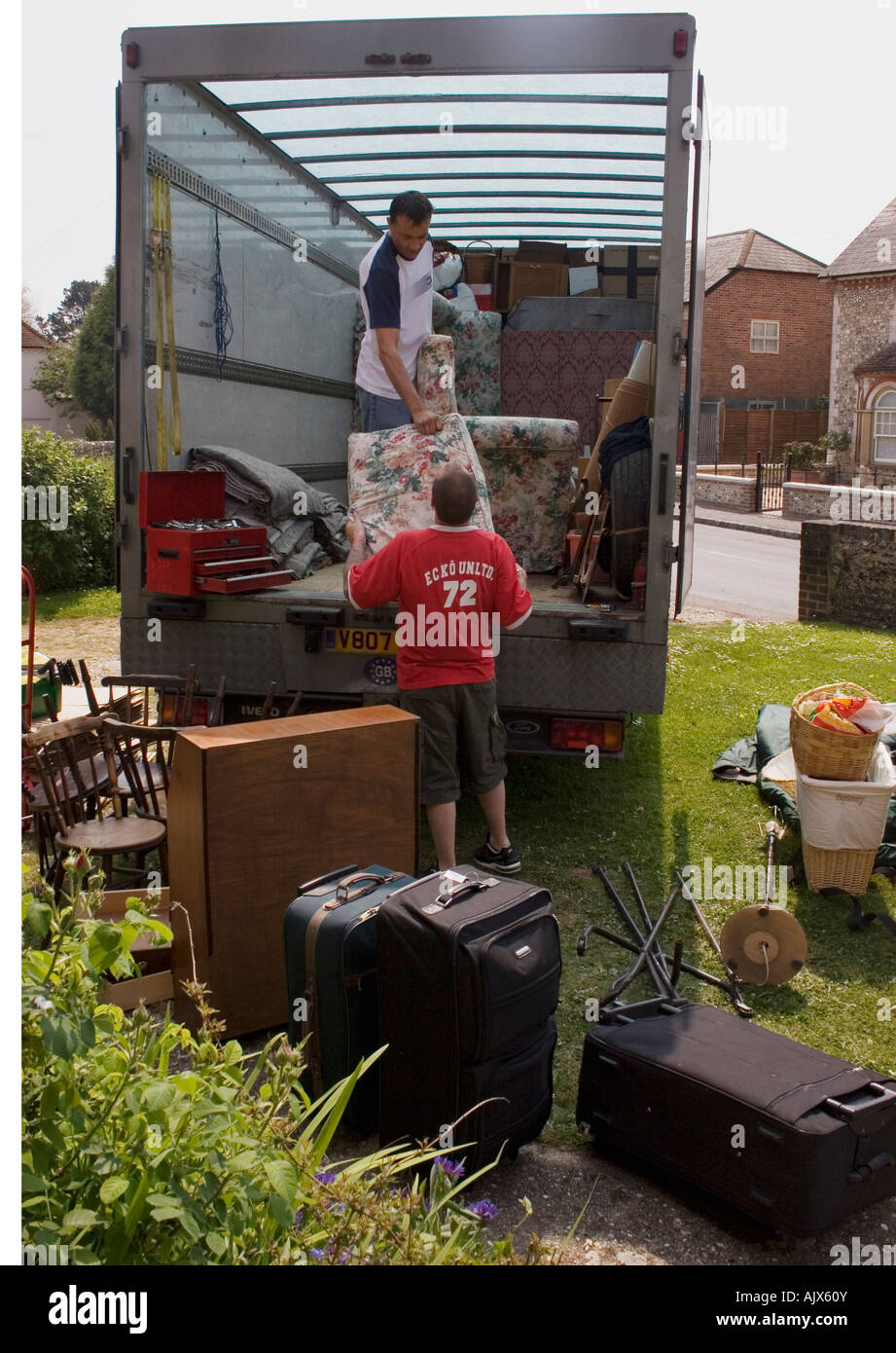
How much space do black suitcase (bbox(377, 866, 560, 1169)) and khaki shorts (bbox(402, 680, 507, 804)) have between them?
5.36 ft

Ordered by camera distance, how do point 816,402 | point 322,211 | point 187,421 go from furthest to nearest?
point 816,402 → point 322,211 → point 187,421

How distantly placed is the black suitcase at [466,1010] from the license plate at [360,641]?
2043 mm

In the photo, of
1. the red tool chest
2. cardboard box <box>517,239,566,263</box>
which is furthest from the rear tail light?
cardboard box <box>517,239,566,263</box>

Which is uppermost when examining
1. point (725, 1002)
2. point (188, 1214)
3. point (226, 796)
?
point (226, 796)

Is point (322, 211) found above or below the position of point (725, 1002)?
above

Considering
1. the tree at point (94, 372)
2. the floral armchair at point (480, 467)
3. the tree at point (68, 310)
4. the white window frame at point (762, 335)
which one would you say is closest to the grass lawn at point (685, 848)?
the floral armchair at point (480, 467)

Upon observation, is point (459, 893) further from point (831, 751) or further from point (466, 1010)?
point (831, 751)

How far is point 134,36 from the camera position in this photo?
15.9 ft

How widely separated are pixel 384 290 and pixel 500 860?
2.68 metres

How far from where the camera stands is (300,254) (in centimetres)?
759
